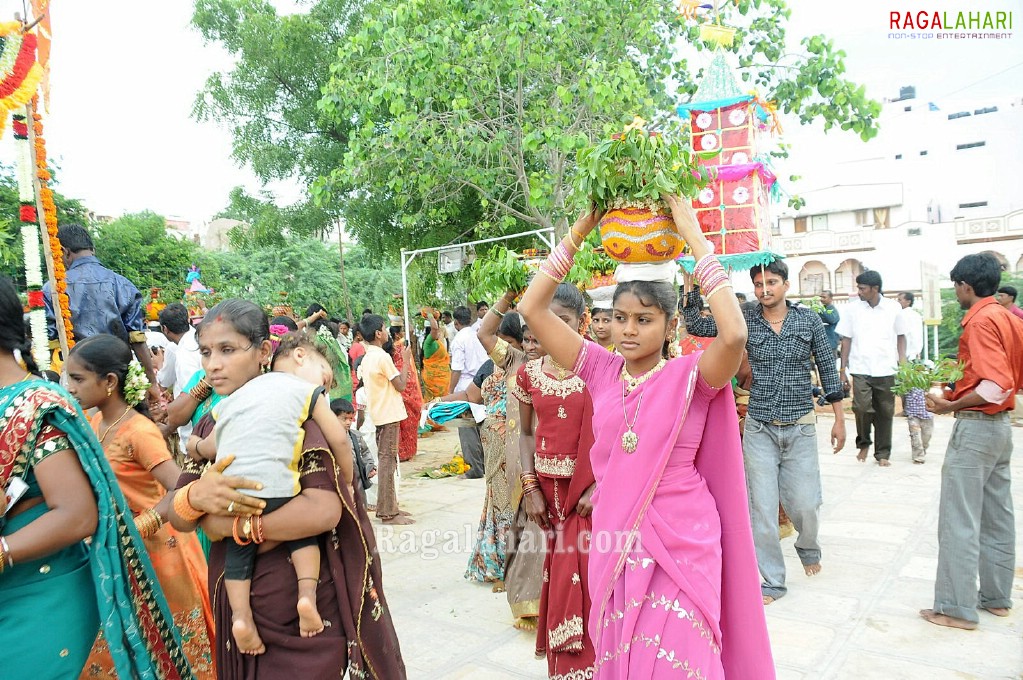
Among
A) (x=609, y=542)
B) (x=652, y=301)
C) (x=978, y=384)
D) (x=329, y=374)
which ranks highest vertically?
(x=652, y=301)

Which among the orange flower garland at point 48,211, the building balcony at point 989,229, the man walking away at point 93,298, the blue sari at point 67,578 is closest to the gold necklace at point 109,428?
the blue sari at point 67,578

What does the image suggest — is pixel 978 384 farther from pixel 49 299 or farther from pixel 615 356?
pixel 49 299

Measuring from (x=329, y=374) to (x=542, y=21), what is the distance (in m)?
6.87

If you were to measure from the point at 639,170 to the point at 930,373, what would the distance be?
111 inches

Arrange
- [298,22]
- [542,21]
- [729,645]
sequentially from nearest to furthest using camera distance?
[729,645] < [542,21] < [298,22]

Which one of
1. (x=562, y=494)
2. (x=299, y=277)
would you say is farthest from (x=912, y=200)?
(x=562, y=494)

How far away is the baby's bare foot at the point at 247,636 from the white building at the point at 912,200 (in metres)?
29.8

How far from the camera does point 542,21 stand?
8.56m

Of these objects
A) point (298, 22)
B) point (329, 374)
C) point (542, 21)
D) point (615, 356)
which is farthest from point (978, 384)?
point (298, 22)

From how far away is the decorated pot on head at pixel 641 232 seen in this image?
255 centimetres

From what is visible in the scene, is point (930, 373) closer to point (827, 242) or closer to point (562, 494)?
point (562, 494)

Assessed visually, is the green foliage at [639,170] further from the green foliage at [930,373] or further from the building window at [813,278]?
the building window at [813,278]

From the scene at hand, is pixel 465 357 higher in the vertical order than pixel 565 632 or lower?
higher

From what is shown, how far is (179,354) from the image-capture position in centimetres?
585
